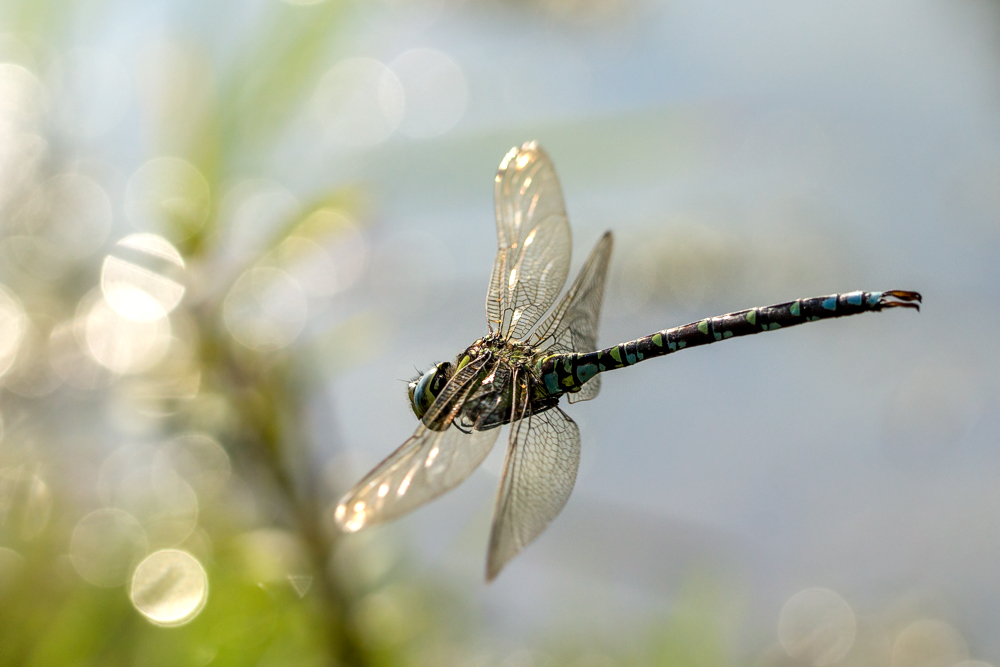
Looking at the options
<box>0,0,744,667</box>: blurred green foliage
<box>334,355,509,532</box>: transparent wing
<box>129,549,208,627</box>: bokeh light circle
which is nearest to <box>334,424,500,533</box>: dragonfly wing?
<box>334,355,509,532</box>: transparent wing

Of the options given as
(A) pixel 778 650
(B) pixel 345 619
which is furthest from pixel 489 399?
(A) pixel 778 650

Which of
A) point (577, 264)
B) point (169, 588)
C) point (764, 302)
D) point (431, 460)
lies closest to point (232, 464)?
point (169, 588)

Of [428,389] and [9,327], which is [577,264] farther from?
[9,327]

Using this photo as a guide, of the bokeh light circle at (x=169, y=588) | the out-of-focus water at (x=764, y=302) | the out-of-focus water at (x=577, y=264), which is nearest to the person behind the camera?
the bokeh light circle at (x=169, y=588)

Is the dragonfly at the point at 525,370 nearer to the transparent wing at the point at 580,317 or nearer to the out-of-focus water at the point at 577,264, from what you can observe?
the transparent wing at the point at 580,317

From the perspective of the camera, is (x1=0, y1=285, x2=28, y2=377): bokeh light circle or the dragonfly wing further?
(x1=0, y1=285, x2=28, y2=377): bokeh light circle

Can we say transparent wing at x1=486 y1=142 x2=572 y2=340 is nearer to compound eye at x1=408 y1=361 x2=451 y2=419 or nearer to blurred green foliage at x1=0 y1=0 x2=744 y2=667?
compound eye at x1=408 y1=361 x2=451 y2=419

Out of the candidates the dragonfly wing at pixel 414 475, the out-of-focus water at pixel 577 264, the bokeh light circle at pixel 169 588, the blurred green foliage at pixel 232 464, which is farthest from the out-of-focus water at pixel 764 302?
the dragonfly wing at pixel 414 475
